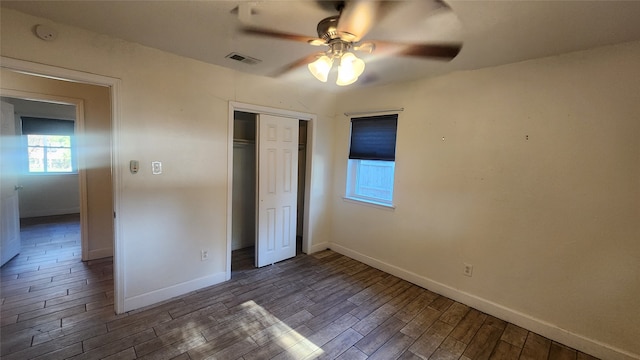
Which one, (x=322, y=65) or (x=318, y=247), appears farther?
(x=318, y=247)

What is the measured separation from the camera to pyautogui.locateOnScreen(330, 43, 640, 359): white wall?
6.48ft

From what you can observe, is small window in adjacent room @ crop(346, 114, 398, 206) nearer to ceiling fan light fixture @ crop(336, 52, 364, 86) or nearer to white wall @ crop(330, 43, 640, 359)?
white wall @ crop(330, 43, 640, 359)

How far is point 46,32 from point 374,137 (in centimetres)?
319

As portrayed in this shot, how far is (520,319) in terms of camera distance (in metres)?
2.39

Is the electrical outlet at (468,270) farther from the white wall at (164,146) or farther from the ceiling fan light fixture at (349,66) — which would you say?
the white wall at (164,146)

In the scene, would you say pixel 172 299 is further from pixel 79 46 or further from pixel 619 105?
pixel 619 105

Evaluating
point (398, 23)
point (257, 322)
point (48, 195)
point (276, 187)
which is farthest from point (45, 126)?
point (398, 23)

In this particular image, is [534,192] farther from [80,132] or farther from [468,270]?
[80,132]

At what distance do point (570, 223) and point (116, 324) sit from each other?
390cm

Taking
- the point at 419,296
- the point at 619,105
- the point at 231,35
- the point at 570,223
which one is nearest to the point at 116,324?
the point at 231,35

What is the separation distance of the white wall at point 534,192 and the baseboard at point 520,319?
0.03 ft

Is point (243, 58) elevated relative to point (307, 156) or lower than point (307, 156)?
elevated

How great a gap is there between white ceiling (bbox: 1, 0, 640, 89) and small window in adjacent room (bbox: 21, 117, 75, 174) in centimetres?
531

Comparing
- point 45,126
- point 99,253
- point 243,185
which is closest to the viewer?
point 99,253
